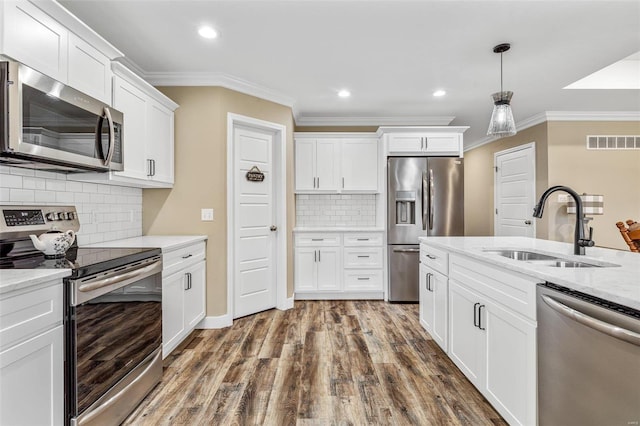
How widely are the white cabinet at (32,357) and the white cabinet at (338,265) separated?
291 centimetres

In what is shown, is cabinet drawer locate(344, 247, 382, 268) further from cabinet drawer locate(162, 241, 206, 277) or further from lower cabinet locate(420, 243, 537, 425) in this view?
cabinet drawer locate(162, 241, 206, 277)

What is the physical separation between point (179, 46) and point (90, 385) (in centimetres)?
251

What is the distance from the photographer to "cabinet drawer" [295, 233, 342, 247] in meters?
4.11

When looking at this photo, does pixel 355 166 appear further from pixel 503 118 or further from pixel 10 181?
pixel 10 181

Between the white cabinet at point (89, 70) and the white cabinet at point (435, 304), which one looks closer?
the white cabinet at point (89, 70)

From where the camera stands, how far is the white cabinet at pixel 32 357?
3.62 feet

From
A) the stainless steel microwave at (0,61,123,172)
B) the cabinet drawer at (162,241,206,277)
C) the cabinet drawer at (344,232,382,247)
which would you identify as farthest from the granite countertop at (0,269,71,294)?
the cabinet drawer at (344,232,382,247)

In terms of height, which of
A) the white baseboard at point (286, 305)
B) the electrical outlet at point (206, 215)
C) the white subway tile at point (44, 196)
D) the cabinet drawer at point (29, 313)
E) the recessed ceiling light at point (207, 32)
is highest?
the recessed ceiling light at point (207, 32)

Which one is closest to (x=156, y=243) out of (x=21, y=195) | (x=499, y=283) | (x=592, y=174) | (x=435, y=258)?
(x=21, y=195)

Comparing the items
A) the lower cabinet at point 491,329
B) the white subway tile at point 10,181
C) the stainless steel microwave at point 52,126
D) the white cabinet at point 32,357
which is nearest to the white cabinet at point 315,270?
the lower cabinet at point 491,329

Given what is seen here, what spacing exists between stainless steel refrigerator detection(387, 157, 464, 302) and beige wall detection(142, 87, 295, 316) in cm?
218

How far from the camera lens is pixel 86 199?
7.77 feet

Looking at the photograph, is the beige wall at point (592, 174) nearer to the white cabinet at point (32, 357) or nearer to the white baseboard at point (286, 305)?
the white baseboard at point (286, 305)

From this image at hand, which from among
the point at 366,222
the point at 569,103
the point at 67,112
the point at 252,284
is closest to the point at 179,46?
the point at 67,112
